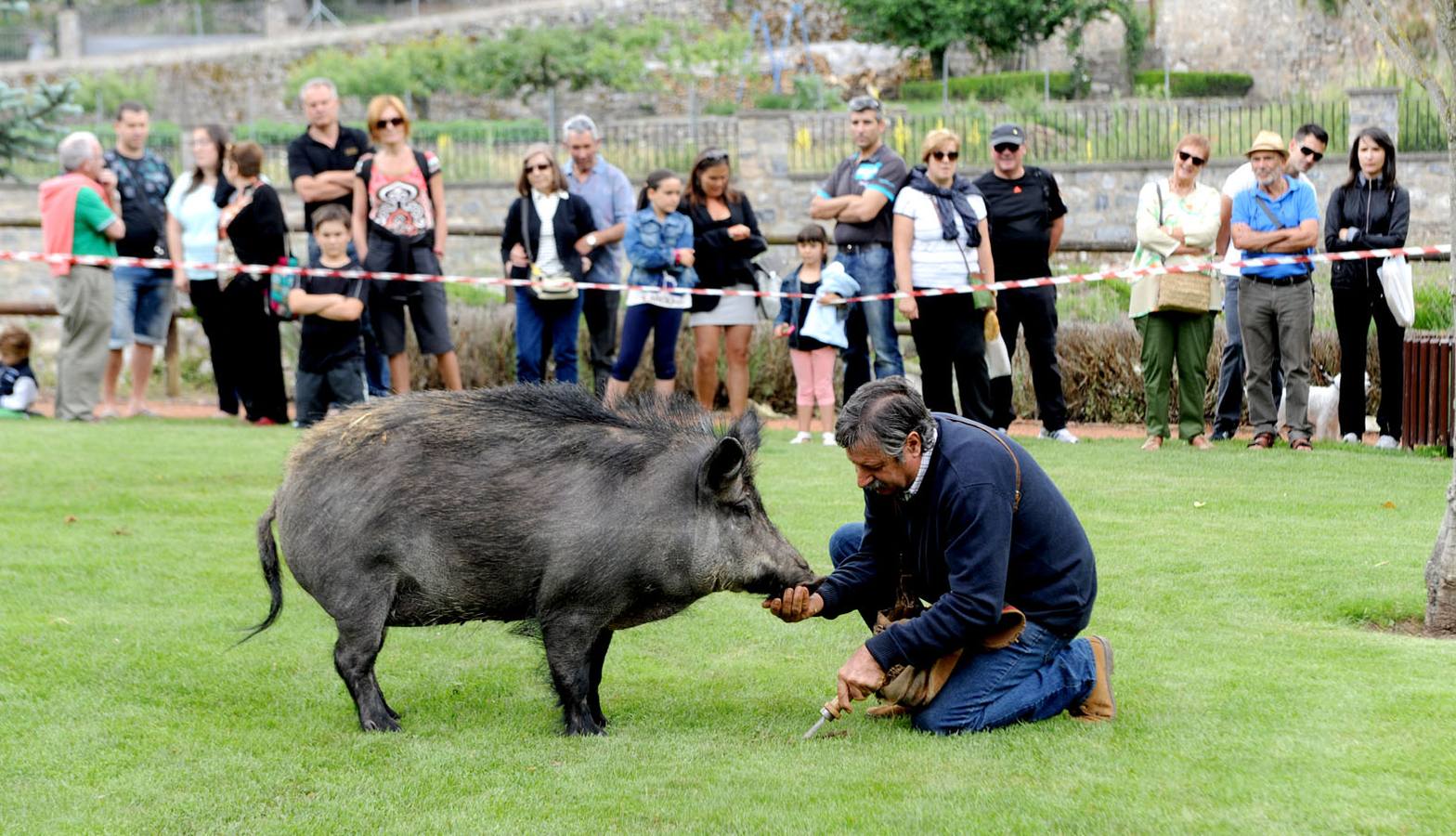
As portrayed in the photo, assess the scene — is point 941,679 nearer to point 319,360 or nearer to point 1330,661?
point 1330,661

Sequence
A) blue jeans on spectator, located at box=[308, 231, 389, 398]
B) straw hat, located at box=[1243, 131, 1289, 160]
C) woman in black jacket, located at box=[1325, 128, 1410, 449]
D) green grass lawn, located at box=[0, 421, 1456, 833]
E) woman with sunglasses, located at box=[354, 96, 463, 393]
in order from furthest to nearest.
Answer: blue jeans on spectator, located at box=[308, 231, 389, 398]
woman with sunglasses, located at box=[354, 96, 463, 393]
woman in black jacket, located at box=[1325, 128, 1410, 449]
straw hat, located at box=[1243, 131, 1289, 160]
green grass lawn, located at box=[0, 421, 1456, 833]

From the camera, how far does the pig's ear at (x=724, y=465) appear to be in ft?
17.0

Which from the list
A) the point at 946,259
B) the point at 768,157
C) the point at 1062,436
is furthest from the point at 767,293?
the point at 768,157

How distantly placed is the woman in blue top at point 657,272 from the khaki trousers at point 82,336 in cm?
404

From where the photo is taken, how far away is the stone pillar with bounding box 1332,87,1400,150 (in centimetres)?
2353

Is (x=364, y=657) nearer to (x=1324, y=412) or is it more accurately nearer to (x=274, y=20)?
(x=1324, y=412)

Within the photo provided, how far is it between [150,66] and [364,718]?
4450 cm

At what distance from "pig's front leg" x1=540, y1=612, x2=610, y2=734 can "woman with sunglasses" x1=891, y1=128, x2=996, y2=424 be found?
216 inches

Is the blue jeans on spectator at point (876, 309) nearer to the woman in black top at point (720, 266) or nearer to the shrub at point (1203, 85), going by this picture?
the woman in black top at point (720, 266)

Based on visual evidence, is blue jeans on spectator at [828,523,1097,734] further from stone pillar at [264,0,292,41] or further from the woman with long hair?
stone pillar at [264,0,292,41]

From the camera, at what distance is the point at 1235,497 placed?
29.0ft

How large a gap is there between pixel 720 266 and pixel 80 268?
4.81 metres

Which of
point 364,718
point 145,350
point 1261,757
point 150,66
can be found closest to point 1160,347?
point 1261,757

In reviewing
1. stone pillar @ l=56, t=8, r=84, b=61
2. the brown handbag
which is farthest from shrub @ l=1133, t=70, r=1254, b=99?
stone pillar @ l=56, t=8, r=84, b=61
